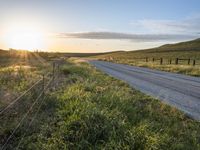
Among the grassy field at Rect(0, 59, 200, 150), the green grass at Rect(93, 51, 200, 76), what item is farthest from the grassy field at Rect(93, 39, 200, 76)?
the grassy field at Rect(0, 59, 200, 150)

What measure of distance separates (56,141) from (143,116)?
3.61 meters

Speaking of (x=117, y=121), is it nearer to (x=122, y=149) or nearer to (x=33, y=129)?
(x=122, y=149)

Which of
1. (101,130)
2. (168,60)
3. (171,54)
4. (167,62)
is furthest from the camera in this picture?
(171,54)

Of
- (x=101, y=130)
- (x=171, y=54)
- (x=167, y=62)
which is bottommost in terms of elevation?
(x=171, y=54)

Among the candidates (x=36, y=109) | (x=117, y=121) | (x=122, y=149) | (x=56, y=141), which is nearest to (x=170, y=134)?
(x=117, y=121)

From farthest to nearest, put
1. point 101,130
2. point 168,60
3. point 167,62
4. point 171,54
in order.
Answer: point 171,54
point 168,60
point 167,62
point 101,130

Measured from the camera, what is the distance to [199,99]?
1298cm

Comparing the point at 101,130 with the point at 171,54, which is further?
the point at 171,54

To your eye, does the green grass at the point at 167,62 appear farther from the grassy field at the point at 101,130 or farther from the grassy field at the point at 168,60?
the grassy field at the point at 101,130

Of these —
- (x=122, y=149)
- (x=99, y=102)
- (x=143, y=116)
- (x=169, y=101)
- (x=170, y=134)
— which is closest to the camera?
(x=122, y=149)

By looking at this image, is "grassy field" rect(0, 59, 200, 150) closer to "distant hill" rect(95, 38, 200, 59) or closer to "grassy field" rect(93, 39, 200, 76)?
"grassy field" rect(93, 39, 200, 76)

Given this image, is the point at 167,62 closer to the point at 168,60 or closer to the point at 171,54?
the point at 168,60

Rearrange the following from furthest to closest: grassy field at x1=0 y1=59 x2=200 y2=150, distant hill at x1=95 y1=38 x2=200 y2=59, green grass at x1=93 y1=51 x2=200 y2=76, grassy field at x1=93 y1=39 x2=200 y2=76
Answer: distant hill at x1=95 y1=38 x2=200 y2=59
grassy field at x1=93 y1=39 x2=200 y2=76
green grass at x1=93 y1=51 x2=200 y2=76
grassy field at x1=0 y1=59 x2=200 y2=150

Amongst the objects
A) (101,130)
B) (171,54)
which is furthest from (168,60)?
(171,54)
